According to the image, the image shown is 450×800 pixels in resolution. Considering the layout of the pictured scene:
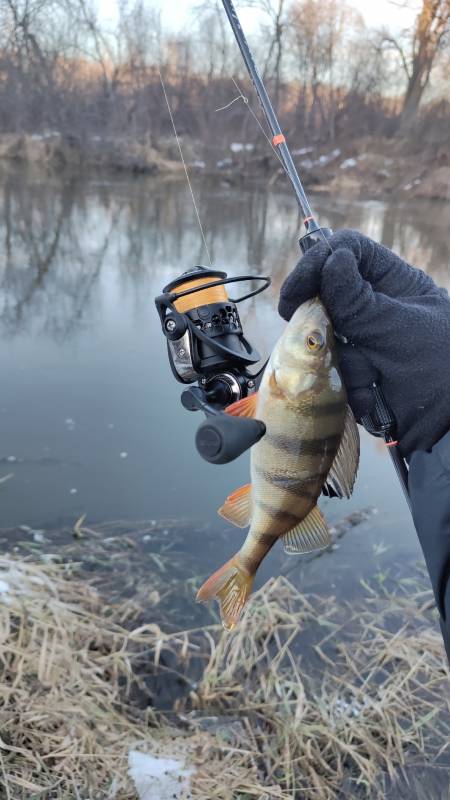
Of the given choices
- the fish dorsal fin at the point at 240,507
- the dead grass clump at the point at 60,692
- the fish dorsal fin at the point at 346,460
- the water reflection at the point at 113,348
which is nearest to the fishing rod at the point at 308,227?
the fish dorsal fin at the point at 346,460

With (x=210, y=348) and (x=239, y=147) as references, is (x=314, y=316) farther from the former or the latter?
(x=239, y=147)

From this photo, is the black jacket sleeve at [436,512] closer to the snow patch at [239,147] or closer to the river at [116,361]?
the river at [116,361]

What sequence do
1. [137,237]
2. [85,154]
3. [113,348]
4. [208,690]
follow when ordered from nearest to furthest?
[208,690] < [113,348] < [137,237] < [85,154]

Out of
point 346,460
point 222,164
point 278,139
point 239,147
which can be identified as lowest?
point 346,460

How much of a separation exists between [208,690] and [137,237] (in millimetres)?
8979

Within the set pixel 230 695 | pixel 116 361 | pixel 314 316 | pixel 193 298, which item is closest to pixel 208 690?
pixel 230 695

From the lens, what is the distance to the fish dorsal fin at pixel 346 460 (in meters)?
1.56

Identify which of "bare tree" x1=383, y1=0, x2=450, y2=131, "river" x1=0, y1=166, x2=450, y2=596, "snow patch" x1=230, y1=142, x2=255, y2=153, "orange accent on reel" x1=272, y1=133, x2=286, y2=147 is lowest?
"river" x1=0, y1=166, x2=450, y2=596

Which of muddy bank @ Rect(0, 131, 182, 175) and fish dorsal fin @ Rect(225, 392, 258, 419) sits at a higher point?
muddy bank @ Rect(0, 131, 182, 175)

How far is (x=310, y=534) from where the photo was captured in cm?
163

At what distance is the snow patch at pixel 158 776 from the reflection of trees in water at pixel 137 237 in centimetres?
508

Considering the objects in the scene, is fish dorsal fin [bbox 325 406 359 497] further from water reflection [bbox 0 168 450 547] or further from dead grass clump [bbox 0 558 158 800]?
water reflection [bbox 0 168 450 547]

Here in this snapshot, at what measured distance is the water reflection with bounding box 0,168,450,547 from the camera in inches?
170

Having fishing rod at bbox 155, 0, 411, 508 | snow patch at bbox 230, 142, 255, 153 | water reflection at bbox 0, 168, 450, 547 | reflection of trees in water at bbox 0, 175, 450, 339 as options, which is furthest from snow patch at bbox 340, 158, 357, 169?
fishing rod at bbox 155, 0, 411, 508
